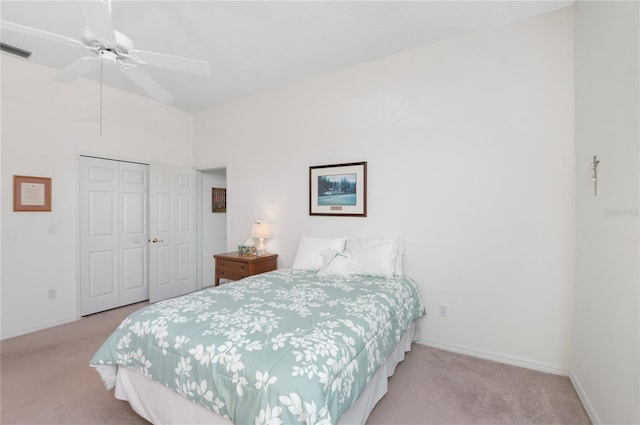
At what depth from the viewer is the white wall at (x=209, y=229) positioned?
4.93 metres

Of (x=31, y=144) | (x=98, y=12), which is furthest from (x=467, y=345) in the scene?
(x=31, y=144)

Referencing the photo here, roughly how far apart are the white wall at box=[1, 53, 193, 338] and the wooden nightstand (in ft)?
5.68

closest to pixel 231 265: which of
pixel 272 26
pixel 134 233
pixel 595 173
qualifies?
pixel 134 233

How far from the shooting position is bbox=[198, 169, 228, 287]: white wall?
493 centimetres

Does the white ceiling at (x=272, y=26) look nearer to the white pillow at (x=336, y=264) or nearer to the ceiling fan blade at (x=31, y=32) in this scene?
the ceiling fan blade at (x=31, y=32)

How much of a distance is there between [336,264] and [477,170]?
157 centimetres

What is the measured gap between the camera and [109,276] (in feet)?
12.5

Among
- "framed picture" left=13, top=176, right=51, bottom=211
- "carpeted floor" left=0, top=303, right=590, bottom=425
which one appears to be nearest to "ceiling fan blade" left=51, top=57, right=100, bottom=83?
"framed picture" left=13, top=176, right=51, bottom=211

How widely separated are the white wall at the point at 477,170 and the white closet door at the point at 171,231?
2324 millimetres

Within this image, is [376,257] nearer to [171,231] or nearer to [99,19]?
[99,19]

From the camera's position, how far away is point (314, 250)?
3180 millimetres

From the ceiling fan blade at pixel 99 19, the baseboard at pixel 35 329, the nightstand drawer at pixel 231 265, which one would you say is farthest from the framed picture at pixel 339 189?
the baseboard at pixel 35 329

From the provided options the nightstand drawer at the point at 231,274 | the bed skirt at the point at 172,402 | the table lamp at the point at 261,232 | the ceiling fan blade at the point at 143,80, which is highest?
the ceiling fan blade at the point at 143,80

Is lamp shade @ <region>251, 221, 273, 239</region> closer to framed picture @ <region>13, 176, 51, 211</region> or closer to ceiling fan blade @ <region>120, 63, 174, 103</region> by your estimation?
ceiling fan blade @ <region>120, 63, 174, 103</region>
